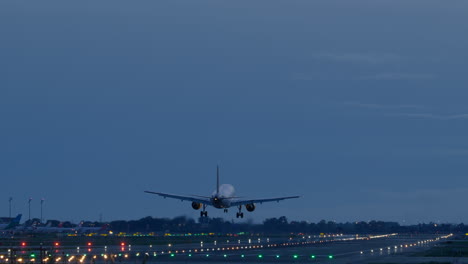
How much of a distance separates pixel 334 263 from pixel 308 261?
4357mm

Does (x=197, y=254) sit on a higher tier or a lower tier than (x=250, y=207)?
lower

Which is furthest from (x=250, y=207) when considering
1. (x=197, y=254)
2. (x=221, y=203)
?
(x=197, y=254)

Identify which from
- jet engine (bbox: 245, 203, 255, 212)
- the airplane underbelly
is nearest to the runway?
the airplane underbelly

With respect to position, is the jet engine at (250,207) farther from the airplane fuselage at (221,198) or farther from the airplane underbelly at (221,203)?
the airplane underbelly at (221,203)

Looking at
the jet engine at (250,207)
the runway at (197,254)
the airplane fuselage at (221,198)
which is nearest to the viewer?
the runway at (197,254)

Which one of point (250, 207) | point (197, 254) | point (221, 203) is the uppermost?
point (250, 207)

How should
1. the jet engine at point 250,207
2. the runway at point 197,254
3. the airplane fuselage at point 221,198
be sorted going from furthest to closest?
the jet engine at point 250,207
the airplane fuselage at point 221,198
the runway at point 197,254

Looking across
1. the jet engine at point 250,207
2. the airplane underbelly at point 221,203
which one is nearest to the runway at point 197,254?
the airplane underbelly at point 221,203

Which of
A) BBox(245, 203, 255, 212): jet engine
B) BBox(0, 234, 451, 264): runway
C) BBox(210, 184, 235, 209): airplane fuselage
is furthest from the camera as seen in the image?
BBox(245, 203, 255, 212): jet engine

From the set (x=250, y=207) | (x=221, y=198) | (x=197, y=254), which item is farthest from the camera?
(x=250, y=207)

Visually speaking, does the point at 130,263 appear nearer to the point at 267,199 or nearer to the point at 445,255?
the point at 445,255

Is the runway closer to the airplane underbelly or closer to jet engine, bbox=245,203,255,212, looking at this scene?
the airplane underbelly

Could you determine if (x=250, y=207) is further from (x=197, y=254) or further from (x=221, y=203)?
(x=197, y=254)

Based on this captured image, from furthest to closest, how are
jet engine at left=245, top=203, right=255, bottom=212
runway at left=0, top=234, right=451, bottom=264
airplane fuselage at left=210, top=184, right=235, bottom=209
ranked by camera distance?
1. jet engine at left=245, top=203, right=255, bottom=212
2. airplane fuselage at left=210, top=184, right=235, bottom=209
3. runway at left=0, top=234, right=451, bottom=264
